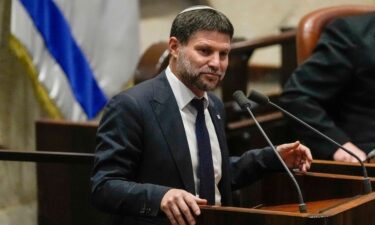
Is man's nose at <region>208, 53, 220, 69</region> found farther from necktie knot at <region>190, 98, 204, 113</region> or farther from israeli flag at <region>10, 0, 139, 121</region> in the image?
israeli flag at <region>10, 0, 139, 121</region>

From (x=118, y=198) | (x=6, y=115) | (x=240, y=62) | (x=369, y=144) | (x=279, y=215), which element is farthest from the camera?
(x=240, y=62)

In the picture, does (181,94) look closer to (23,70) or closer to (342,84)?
(342,84)

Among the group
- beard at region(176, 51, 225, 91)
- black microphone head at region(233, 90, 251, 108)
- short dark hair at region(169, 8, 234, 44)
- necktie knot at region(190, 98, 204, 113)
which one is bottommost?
necktie knot at region(190, 98, 204, 113)

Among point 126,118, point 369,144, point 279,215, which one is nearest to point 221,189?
point 126,118

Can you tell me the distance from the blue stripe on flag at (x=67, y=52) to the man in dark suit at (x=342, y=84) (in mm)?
1055

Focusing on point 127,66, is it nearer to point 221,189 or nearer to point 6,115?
point 6,115

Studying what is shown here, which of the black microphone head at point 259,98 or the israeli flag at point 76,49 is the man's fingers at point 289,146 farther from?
the israeli flag at point 76,49

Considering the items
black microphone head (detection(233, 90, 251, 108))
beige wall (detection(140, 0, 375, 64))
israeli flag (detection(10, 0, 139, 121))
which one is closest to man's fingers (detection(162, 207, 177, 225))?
black microphone head (detection(233, 90, 251, 108))

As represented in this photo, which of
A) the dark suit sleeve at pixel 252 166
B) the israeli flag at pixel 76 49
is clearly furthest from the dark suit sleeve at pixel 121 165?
the israeli flag at pixel 76 49

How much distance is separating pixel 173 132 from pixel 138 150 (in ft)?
0.37

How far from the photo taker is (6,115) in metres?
4.04

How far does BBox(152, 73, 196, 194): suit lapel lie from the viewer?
2307 millimetres

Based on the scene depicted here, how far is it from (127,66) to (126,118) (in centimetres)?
215

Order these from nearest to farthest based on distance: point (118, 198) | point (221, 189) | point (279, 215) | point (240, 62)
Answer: point (279, 215), point (118, 198), point (221, 189), point (240, 62)
